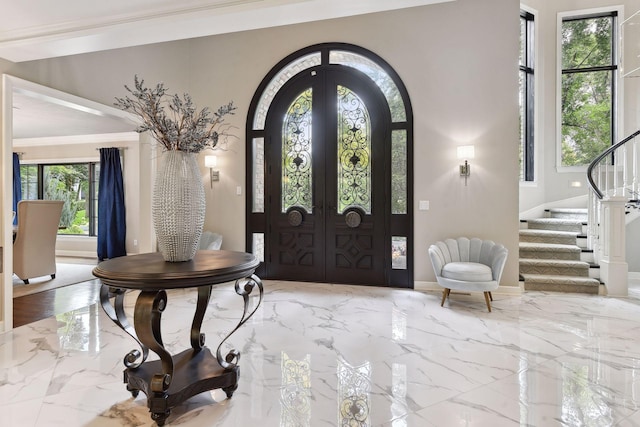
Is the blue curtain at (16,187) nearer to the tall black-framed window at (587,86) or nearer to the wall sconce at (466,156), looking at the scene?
the wall sconce at (466,156)

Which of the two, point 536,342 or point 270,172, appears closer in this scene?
point 536,342

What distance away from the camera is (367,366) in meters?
2.61

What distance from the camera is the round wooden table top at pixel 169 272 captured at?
1786 millimetres

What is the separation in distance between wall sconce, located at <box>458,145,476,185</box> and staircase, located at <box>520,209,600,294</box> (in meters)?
1.56

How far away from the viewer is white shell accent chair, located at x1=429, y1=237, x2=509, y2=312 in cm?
396

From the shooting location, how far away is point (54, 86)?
3727 mm

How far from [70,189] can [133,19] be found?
7230 mm

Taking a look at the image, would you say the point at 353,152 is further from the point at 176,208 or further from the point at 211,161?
the point at 176,208

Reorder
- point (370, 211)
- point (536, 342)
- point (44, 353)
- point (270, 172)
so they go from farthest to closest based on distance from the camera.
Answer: point (270, 172)
point (370, 211)
point (536, 342)
point (44, 353)

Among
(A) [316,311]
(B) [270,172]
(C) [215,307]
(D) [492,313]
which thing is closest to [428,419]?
(A) [316,311]

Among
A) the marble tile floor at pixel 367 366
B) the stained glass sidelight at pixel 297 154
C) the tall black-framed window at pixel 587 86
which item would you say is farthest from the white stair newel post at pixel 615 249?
the stained glass sidelight at pixel 297 154

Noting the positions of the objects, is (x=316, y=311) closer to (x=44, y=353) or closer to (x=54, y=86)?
(x=44, y=353)

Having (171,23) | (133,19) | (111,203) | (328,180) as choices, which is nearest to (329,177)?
(328,180)

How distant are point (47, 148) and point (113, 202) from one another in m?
2.36
